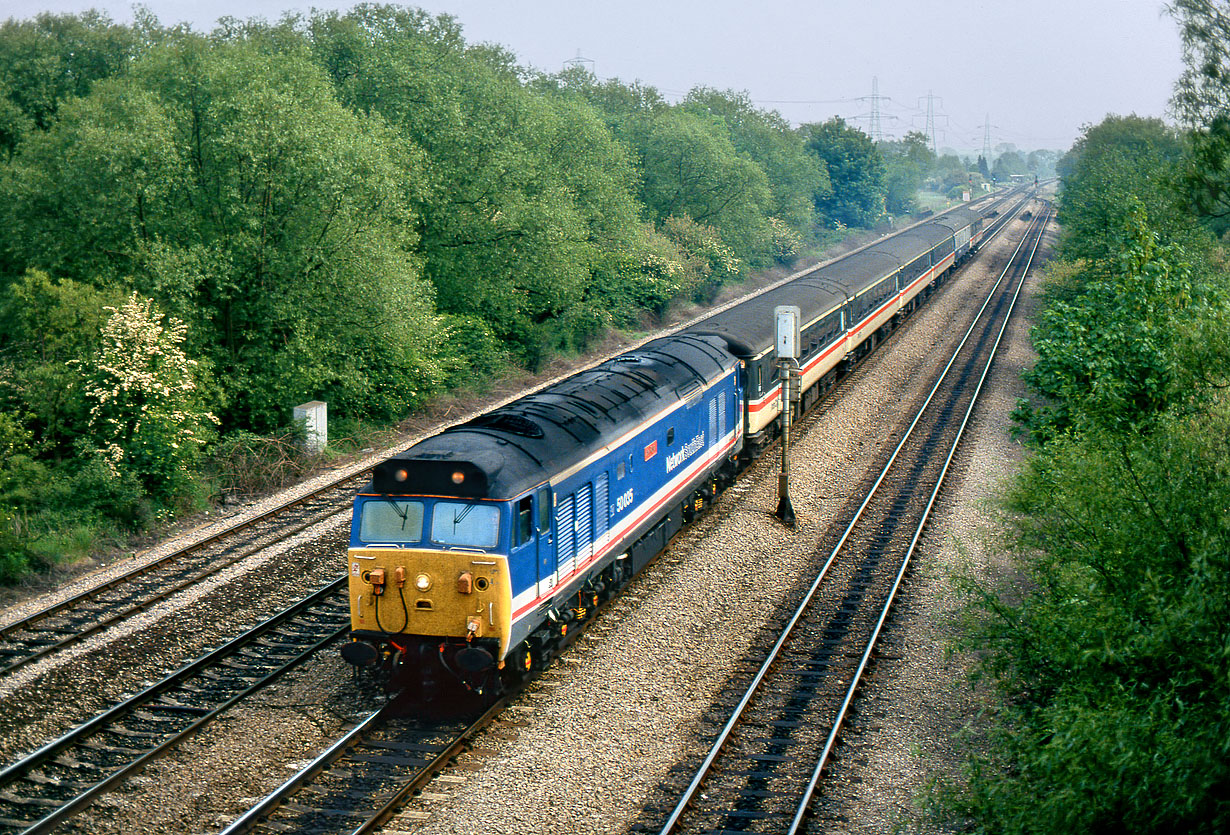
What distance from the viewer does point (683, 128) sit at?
65.0 m

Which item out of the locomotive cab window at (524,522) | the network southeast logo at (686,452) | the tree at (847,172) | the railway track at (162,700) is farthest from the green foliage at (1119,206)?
the tree at (847,172)

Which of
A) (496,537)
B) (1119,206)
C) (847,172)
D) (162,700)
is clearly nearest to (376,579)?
(496,537)

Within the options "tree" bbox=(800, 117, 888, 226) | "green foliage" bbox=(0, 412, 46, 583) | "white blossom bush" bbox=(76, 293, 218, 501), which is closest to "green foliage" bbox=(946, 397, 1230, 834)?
"green foliage" bbox=(0, 412, 46, 583)

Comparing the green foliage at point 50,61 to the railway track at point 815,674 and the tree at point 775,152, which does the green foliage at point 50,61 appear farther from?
the tree at point 775,152

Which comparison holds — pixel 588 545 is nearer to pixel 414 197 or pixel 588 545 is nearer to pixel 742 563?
pixel 742 563

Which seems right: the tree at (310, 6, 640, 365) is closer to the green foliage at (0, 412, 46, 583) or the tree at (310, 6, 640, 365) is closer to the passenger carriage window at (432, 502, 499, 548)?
the green foliage at (0, 412, 46, 583)

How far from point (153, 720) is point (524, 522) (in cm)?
574

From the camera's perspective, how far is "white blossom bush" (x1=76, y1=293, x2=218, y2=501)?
23.6 meters

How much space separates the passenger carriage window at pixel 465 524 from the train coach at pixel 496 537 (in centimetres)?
2

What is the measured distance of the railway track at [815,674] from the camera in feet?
41.9

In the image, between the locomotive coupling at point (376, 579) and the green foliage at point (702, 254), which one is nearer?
the locomotive coupling at point (376, 579)

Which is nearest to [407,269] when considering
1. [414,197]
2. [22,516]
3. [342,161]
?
[342,161]

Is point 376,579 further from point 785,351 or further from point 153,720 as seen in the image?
point 785,351

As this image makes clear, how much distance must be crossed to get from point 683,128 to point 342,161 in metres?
39.1
